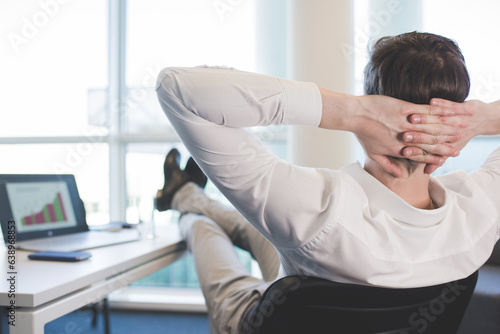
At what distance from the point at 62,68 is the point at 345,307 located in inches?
121

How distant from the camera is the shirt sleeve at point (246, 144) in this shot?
722 millimetres

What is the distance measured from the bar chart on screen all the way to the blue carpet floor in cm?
120

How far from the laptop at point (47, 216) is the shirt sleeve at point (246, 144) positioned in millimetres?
804

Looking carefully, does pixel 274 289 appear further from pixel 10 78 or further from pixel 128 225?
pixel 10 78

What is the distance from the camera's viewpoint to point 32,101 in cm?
320

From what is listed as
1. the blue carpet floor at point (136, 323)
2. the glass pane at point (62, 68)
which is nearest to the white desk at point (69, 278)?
the blue carpet floor at point (136, 323)

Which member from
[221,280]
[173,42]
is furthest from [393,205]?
[173,42]

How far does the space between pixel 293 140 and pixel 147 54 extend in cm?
134

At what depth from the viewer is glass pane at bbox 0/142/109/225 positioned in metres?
3.16

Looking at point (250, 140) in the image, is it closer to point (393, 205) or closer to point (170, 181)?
point (393, 205)

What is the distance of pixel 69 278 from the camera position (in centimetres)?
97

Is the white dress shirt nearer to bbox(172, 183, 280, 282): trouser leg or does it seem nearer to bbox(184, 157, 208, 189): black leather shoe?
bbox(172, 183, 280, 282): trouser leg

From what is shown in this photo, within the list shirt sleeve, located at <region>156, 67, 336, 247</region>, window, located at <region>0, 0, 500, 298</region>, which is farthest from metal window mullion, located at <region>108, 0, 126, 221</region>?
shirt sleeve, located at <region>156, 67, 336, 247</region>

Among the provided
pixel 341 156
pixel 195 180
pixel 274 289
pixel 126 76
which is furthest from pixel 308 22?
pixel 274 289
